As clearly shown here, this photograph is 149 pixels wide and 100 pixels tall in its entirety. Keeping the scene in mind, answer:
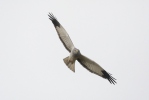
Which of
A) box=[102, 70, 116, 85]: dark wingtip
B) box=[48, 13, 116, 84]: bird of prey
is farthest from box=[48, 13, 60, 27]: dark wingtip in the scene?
box=[102, 70, 116, 85]: dark wingtip

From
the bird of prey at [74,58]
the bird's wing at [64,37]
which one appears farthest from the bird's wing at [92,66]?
the bird's wing at [64,37]

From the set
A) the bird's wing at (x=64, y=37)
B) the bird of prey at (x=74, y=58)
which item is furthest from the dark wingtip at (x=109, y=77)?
the bird's wing at (x=64, y=37)

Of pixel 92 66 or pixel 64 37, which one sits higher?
pixel 64 37

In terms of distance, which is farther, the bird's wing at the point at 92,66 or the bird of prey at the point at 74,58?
the bird's wing at the point at 92,66

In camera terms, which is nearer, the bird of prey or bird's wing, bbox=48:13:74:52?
the bird of prey

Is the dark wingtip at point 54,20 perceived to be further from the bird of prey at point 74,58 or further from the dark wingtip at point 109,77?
the dark wingtip at point 109,77

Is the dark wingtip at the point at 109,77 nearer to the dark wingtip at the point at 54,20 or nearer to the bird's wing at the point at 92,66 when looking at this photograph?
the bird's wing at the point at 92,66

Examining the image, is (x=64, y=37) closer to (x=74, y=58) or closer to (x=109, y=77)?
(x=74, y=58)

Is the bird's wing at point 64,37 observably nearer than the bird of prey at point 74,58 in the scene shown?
No

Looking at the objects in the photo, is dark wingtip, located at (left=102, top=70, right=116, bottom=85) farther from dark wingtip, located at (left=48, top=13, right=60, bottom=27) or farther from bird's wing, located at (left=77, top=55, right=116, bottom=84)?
dark wingtip, located at (left=48, top=13, right=60, bottom=27)

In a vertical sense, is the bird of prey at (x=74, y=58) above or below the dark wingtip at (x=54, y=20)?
below

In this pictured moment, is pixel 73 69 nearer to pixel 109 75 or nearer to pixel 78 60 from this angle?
pixel 78 60

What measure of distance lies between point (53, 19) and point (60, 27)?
79cm

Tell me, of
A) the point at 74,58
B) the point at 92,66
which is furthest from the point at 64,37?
the point at 92,66
